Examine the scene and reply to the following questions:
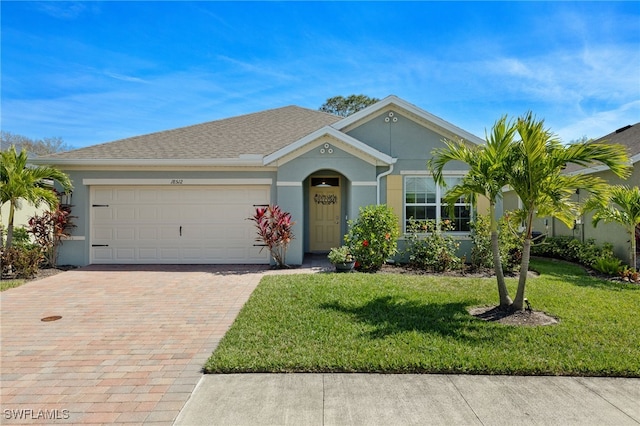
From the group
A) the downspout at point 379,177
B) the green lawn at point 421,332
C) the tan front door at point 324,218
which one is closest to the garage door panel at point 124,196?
the tan front door at point 324,218

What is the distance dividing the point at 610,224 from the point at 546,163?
332 inches

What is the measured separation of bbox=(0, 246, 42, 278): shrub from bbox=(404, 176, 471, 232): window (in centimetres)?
1025

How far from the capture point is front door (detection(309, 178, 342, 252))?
42.3 ft

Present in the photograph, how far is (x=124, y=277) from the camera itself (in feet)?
30.5

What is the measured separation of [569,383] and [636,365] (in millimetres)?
1042

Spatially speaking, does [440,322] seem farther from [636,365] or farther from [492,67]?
[492,67]

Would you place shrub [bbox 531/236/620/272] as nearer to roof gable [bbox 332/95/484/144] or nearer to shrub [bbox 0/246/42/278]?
roof gable [bbox 332/95/484/144]

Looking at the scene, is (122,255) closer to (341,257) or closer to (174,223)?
(174,223)

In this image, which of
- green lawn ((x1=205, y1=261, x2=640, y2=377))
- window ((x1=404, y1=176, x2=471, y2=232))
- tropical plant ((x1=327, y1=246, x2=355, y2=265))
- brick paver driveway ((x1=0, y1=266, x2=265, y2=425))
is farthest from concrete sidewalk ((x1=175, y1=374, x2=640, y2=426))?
window ((x1=404, y1=176, x2=471, y2=232))

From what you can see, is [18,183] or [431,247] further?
[431,247]

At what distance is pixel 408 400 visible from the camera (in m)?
3.45

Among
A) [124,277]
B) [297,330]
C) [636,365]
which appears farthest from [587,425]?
[124,277]

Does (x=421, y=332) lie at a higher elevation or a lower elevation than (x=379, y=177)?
lower

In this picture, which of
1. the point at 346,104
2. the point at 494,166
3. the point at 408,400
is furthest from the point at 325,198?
the point at 346,104
